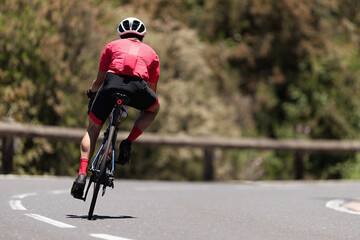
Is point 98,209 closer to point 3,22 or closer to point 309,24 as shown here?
point 3,22

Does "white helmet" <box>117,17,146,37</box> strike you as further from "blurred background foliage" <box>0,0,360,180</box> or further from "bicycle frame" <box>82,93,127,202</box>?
"blurred background foliage" <box>0,0,360,180</box>

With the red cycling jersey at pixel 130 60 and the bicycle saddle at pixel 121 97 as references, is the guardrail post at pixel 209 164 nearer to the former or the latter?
the red cycling jersey at pixel 130 60

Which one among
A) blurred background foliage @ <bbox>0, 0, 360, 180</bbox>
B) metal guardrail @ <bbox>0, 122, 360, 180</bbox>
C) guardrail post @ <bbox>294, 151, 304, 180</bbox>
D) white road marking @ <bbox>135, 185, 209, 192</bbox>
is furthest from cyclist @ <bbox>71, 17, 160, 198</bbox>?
guardrail post @ <bbox>294, 151, 304, 180</bbox>

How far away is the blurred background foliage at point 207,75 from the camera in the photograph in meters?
20.7

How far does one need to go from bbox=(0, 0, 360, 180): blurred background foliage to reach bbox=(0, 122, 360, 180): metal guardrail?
2.07m

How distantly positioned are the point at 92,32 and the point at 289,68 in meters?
12.1

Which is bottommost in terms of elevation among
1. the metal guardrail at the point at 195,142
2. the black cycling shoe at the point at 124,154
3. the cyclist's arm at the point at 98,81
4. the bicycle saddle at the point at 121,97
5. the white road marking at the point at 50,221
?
the white road marking at the point at 50,221

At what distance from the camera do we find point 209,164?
19.8 meters

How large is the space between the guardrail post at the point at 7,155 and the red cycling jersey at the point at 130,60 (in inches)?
321

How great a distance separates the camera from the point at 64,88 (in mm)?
21562

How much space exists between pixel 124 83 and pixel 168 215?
5.45ft

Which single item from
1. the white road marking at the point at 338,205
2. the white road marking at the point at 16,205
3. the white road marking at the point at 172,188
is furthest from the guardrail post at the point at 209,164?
the white road marking at the point at 16,205

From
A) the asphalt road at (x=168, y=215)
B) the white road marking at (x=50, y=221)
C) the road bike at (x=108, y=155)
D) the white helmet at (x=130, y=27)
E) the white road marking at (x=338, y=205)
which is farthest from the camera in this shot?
the white road marking at (x=338, y=205)

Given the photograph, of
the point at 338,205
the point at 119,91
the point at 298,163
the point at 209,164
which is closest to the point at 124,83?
the point at 119,91
